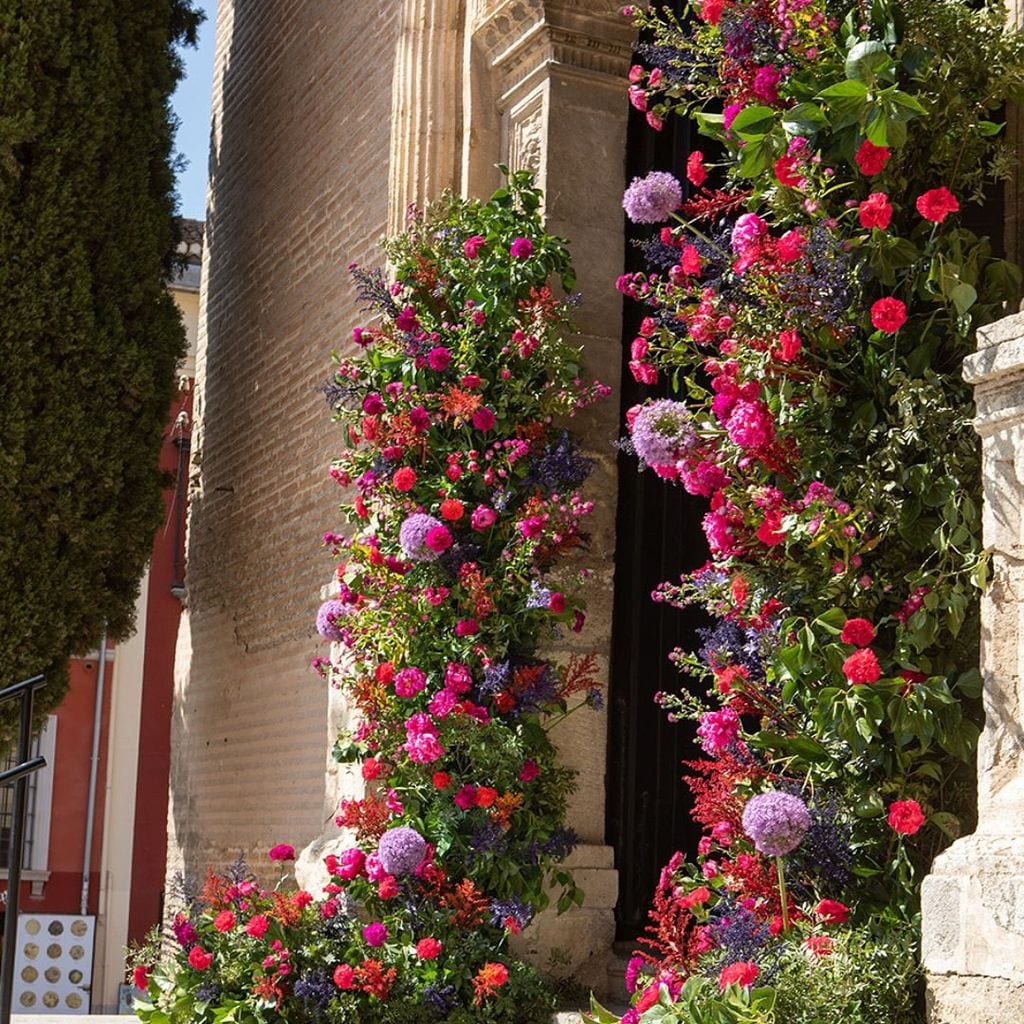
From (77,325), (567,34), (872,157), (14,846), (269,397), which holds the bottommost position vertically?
(14,846)

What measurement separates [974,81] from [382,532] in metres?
2.57

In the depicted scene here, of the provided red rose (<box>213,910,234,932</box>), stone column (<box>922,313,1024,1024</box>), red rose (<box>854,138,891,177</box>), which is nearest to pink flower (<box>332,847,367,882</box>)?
red rose (<box>213,910,234,932</box>)

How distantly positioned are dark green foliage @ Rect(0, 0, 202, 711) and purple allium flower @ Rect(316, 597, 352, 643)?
3.89m

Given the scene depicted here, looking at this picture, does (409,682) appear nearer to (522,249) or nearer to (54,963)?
(522,249)

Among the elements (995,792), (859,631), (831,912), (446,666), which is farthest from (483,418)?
(995,792)

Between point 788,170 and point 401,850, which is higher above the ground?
point 788,170

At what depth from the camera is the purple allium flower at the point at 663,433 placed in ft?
13.0

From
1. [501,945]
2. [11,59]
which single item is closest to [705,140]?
[501,945]

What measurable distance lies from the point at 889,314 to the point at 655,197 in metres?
0.93

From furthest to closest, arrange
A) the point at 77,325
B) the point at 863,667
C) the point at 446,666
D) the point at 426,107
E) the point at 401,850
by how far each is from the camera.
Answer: the point at 77,325, the point at 426,107, the point at 446,666, the point at 401,850, the point at 863,667

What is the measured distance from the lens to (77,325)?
923 cm

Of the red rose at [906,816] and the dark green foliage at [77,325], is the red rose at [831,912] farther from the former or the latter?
the dark green foliage at [77,325]

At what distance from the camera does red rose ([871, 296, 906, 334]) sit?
3535mm

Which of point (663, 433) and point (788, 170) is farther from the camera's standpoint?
point (663, 433)
